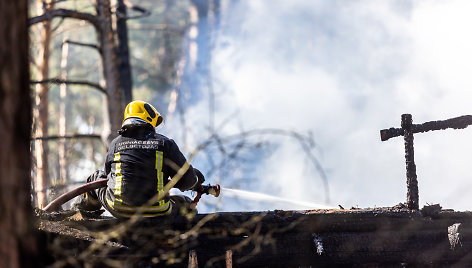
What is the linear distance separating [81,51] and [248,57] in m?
12.8

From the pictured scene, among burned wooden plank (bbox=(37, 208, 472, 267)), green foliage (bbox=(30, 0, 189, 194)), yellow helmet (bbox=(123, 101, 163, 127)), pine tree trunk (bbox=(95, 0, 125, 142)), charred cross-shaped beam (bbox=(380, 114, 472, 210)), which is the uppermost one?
green foliage (bbox=(30, 0, 189, 194))

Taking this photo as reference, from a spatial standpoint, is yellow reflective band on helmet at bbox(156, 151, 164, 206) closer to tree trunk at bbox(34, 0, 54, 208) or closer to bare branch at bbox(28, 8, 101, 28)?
bare branch at bbox(28, 8, 101, 28)

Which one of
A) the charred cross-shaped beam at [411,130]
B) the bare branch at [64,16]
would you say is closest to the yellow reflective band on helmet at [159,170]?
the charred cross-shaped beam at [411,130]

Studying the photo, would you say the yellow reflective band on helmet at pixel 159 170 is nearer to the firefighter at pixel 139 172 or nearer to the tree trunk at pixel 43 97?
the firefighter at pixel 139 172

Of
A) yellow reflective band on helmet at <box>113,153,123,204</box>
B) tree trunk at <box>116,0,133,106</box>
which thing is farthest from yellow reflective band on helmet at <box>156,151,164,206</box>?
tree trunk at <box>116,0,133,106</box>

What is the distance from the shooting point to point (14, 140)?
2936 millimetres

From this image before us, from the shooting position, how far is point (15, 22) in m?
2.98

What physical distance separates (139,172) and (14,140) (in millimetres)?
3041

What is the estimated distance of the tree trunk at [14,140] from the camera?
2906 millimetres

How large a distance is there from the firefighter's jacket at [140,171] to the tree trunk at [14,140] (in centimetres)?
273

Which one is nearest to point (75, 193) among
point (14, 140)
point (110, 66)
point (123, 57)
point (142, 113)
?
point (142, 113)

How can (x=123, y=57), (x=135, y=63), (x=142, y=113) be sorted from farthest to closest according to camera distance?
(x=135, y=63), (x=123, y=57), (x=142, y=113)

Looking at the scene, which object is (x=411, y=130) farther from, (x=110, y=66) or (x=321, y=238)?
(x=110, y=66)

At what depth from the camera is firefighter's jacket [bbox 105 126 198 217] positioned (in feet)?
19.2
